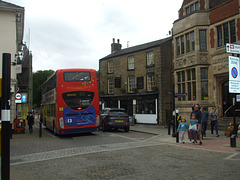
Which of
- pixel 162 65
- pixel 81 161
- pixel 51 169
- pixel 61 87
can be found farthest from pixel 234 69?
pixel 162 65

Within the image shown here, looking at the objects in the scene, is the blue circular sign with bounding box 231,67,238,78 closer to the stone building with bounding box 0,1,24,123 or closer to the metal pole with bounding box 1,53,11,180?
the metal pole with bounding box 1,53,11,180

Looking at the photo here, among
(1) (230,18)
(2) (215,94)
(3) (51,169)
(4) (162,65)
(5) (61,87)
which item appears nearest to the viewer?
(3) (51,169)

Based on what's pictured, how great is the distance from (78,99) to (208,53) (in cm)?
1092

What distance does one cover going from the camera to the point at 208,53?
19.7 m

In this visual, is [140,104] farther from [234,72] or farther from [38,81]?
[38,81]

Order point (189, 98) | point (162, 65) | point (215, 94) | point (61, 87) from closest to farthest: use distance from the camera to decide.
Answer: point (61, 87)
point (215, 94)
point (189, 98)
point (162, 65)

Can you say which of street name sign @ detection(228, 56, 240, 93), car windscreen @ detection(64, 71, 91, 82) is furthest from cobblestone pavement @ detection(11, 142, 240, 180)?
car windscreen @ detection(64, 71, 91, 82)

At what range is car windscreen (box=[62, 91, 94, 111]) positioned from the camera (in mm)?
14798

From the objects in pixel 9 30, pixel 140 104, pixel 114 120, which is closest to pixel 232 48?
pixel 114 120

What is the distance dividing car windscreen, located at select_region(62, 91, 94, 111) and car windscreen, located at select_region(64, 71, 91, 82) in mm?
798

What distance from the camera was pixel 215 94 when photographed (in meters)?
19.2

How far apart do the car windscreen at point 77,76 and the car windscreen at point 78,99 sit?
2.62 feet

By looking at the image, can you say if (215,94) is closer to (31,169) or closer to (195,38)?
(195,38)

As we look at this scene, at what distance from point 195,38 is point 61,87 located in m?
11.4
